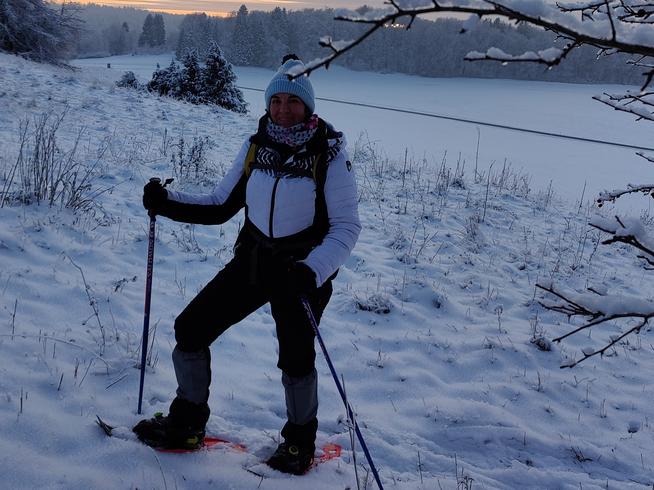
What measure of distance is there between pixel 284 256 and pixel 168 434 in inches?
45.8

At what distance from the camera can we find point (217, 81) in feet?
72.5

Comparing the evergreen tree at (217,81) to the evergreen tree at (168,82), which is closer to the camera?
the evergreen tree at (217,81)

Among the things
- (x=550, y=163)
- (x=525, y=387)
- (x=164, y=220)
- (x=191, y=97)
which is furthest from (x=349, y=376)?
(x=191, y=97)

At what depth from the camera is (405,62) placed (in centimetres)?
7575

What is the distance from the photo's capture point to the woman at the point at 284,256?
8.54 feet

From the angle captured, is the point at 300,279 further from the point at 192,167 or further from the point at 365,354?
the point at 192,167

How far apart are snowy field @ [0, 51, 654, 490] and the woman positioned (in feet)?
0.68

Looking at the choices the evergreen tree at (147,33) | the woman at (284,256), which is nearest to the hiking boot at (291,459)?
the woman at (284,256)

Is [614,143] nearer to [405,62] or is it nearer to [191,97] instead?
[191,97]

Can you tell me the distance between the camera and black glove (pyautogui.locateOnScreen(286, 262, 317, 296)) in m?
2.37

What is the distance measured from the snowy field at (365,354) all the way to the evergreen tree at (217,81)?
1452 centimetres

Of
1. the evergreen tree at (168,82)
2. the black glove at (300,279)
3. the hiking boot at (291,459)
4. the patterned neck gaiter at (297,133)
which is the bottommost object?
the hiking boot at (291,459)

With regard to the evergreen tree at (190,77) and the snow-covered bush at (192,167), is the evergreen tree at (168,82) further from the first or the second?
the snow-covered bush at (192,167)

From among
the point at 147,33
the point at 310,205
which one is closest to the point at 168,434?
the point at 310,205
